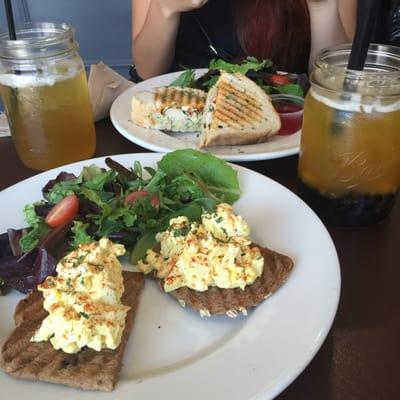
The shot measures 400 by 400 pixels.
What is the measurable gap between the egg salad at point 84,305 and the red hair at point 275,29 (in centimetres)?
186

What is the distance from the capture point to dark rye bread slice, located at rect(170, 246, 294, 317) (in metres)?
1.02

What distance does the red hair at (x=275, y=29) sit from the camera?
2.48m

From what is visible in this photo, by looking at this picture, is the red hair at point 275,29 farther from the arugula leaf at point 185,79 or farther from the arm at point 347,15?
the arugula leaf at point 185,79

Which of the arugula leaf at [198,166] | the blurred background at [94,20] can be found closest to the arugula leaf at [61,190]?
the arugula leaf at [198,166]

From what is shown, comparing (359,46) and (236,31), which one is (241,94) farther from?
(236,31)

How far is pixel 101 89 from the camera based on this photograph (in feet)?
6.14

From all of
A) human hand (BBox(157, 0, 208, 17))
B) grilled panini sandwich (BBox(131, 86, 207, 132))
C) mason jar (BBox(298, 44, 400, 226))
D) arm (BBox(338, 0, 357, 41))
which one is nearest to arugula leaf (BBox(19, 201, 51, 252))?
grilled panini sandwich (BBox(131, 86, 207, 132))

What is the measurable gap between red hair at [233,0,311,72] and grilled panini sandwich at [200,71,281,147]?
831mm

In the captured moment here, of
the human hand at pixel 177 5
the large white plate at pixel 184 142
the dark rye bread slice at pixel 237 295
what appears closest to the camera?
the dark rye bread slice at pixel 237 295

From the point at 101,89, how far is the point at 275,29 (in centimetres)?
108

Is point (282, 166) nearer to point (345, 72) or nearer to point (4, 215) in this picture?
point (345, 72)

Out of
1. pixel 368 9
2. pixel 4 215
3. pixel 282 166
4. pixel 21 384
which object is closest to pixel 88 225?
pixel 4 215

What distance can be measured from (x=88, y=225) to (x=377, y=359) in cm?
74

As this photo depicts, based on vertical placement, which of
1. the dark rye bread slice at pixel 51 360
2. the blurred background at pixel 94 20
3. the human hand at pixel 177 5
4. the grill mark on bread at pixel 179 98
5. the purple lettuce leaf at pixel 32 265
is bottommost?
the blurred background at pixel 94 20
